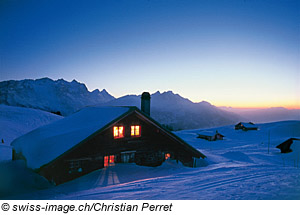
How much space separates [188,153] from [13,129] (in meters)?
43.8

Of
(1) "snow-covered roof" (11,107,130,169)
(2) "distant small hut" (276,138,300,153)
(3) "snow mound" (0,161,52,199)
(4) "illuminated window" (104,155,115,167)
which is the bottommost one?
(2) "distant small hut" (276,138,300,153)

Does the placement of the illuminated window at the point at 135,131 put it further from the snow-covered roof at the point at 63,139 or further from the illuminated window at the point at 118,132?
the snow-covered roof at the point at 63,139

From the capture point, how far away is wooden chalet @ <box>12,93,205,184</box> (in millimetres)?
12547

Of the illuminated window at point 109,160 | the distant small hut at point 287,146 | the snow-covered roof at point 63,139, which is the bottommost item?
the distant small hut at point 287,146

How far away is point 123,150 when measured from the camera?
50.1 ft

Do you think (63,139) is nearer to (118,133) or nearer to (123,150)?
(118,133)

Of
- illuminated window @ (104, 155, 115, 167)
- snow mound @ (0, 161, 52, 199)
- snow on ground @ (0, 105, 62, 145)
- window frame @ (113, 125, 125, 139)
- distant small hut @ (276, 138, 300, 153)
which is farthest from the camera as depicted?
snow on ground @ (0, 105, 62, 145)

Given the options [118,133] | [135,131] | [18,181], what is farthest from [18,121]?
[135,131]

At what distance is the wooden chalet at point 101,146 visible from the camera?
12.5m

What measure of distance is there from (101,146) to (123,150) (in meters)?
1.99

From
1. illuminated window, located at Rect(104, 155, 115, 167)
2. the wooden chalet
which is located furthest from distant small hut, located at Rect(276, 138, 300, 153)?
illuminated window, located at Rect(104, 155, 115, 167)

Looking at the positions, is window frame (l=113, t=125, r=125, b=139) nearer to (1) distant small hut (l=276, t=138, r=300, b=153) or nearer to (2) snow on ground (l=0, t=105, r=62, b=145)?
(1) distant small hut (l=276, t=138, r=300, b=153)

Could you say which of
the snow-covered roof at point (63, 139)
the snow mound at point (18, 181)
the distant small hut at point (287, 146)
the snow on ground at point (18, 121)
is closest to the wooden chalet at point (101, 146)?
the snow-covered roof at point (63, 139)
